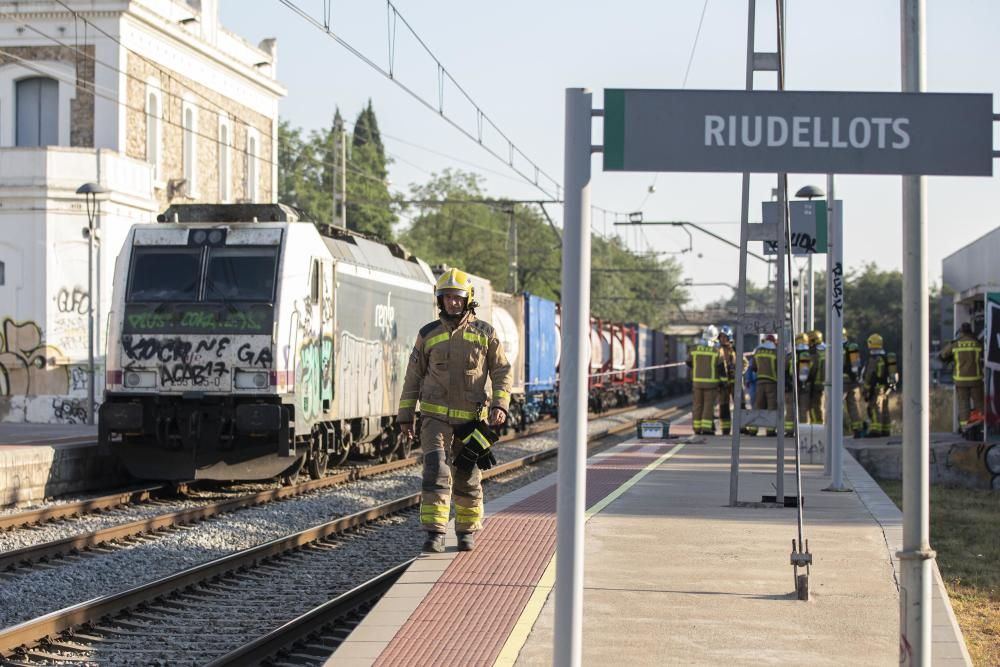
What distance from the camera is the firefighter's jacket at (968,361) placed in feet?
71.1

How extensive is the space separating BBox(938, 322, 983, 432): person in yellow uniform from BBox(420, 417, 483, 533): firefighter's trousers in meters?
14.1

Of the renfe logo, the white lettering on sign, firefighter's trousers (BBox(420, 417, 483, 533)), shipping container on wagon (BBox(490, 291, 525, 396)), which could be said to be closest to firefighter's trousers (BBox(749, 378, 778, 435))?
shipping container on wagon (BBox(490, 291, 525, 396))

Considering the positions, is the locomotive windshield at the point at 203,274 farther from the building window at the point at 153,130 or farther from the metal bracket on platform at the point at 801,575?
the building window at the point at 153,130

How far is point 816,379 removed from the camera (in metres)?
23.5

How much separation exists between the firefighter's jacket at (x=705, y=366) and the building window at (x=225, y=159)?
19.6 m

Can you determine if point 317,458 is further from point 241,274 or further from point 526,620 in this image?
point 526,620

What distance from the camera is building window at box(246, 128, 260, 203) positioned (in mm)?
41656

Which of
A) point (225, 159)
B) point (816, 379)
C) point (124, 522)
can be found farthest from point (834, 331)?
point (225, 159)

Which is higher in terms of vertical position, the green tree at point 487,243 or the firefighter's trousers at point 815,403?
the green tree at point 487,243

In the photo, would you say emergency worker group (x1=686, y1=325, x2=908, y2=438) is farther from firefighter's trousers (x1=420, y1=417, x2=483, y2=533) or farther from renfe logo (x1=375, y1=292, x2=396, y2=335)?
firefighter's trousers (x1=420, y1=417, x2=483, y2=533)

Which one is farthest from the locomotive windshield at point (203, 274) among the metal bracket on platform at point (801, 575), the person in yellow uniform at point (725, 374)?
the person in yellow uniform at point (725, 374)

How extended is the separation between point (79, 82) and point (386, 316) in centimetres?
1701

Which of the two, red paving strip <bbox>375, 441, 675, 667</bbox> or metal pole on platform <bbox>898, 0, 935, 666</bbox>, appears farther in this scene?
red paving strip <bbox>375, 441, 675, 667</bbox>

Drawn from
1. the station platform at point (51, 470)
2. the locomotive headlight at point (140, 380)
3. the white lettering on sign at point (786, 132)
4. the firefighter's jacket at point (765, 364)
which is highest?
the white lettering on sign at point (786, 132)
